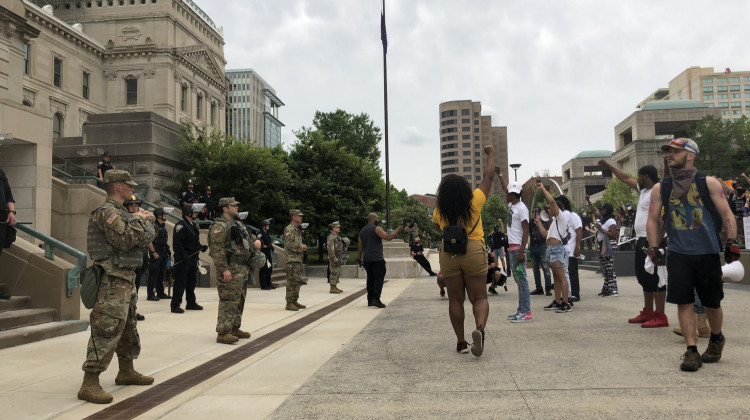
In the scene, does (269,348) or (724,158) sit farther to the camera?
(724,158)

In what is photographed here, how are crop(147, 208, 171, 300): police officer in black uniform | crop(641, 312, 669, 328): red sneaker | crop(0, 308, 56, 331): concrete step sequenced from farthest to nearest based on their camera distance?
crop(147, 208, 171, 300): police officer in black uniform, crop(641, 312, 669, 328): red sneaker, crop(0, 308, 56, 331): concrete step

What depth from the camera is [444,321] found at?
841 cm

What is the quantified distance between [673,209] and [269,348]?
15.5 feet

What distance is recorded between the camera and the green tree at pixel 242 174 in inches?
894

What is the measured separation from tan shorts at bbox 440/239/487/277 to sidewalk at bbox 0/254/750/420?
0.86 meters

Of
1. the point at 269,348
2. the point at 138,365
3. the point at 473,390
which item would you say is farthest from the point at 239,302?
the point at 473,390

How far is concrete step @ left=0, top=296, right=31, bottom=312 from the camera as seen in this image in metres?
7.34

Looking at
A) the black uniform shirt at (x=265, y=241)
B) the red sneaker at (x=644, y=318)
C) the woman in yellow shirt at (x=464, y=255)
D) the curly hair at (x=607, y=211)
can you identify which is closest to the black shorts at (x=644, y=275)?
the red sneaker at (x=644, y=318)

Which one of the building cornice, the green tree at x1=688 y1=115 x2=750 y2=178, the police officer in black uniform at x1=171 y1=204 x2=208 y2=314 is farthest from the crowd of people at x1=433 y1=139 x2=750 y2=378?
the green tree at x1=688 y1=115 x2=750 y2=178

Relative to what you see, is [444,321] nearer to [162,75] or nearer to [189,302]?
[189,302]

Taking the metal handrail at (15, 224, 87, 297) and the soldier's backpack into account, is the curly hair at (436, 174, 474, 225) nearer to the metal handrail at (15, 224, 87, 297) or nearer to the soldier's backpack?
the soldier's backpack

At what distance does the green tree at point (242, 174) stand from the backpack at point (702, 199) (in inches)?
738

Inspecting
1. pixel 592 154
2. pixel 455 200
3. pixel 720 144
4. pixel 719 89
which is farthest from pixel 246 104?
pixel 455 200

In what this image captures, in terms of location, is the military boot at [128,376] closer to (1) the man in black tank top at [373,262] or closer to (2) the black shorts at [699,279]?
(2) the black shorts at [699,279]
